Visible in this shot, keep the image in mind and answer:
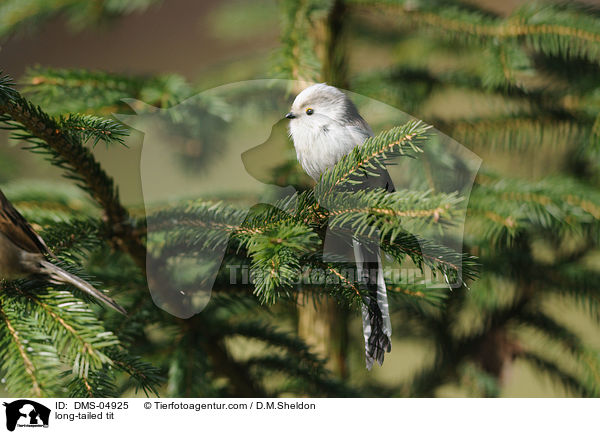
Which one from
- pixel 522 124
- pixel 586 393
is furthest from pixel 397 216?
pixel 586 393

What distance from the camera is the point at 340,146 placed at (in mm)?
358

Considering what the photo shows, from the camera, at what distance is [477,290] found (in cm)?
62

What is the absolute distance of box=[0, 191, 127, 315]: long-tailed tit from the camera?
1.09 feet

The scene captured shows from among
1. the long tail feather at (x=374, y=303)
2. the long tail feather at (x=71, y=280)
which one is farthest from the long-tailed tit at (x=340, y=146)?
the long tail feather at (x=71, y=280)

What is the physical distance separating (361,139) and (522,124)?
1.04 feet

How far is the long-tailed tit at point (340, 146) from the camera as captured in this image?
1.19 feet

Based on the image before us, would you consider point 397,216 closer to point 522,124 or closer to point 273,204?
point 273,204

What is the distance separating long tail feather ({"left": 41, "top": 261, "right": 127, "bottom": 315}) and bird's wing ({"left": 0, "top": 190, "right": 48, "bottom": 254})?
0.05 feet

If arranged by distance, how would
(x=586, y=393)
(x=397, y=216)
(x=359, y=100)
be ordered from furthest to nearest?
1. (x=586, y=393)
2. (x=359, y=100)
3. (x=397, y=216)

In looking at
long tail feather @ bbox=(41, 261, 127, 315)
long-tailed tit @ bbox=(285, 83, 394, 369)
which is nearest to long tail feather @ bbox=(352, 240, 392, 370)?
long-tailed tit @ bbox=(285, 83, 394, 369)
